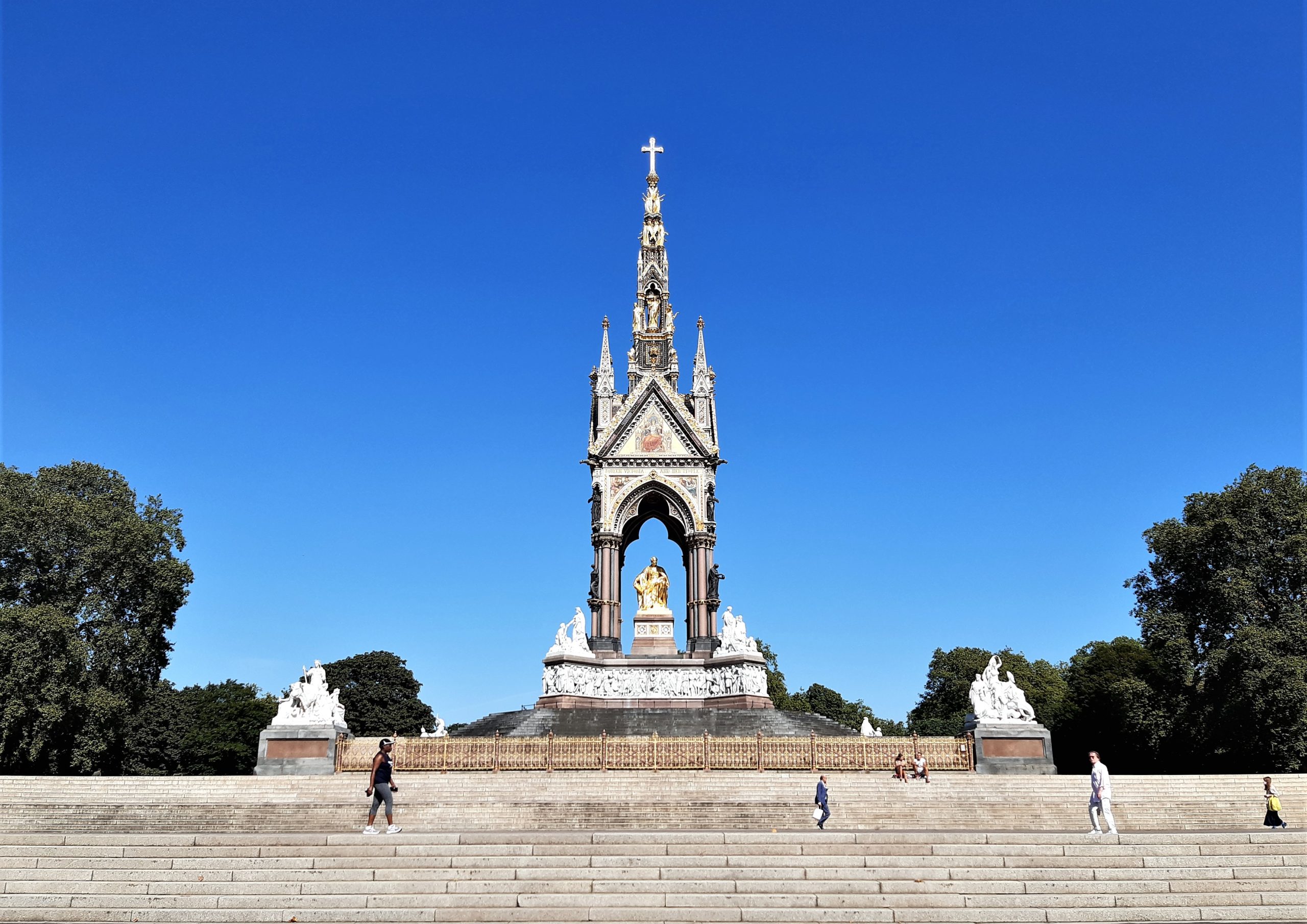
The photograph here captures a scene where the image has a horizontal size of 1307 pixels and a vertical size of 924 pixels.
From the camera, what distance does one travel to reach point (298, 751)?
23.4m

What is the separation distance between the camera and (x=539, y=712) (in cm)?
3077

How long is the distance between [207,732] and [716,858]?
139ft

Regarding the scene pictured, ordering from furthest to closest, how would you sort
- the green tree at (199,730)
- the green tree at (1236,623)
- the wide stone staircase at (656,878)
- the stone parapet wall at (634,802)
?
the green tree at (199,730), the green tree at (1236,623), the stone parapet wall at (634,802), the wide stone staircase at (656,878)

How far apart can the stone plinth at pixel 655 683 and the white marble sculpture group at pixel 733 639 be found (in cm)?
23

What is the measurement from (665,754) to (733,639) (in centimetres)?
1013

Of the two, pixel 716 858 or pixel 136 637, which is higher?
pixel 136 637

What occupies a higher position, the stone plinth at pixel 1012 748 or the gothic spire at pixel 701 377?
the gothic spire at pixel 701 377

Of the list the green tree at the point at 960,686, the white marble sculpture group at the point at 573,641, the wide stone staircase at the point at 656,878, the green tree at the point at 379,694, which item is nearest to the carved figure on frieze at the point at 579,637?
the white marble sculpture group at the point at 573,641

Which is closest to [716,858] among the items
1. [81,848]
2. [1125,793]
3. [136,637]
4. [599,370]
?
[81,848]

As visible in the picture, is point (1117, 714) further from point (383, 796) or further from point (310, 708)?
point (383, 796)

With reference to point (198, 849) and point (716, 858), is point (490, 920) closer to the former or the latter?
point (716, 858)

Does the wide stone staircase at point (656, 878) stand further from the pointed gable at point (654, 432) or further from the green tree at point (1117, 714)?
the green tree at point (1117, 714)

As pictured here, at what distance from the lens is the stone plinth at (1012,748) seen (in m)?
Result: 23.3

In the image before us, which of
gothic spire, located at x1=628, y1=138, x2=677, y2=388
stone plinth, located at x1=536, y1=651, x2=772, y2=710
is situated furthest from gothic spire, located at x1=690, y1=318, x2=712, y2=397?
stone plinth, located at x1=536, y1=651, x2=772, y2=710
